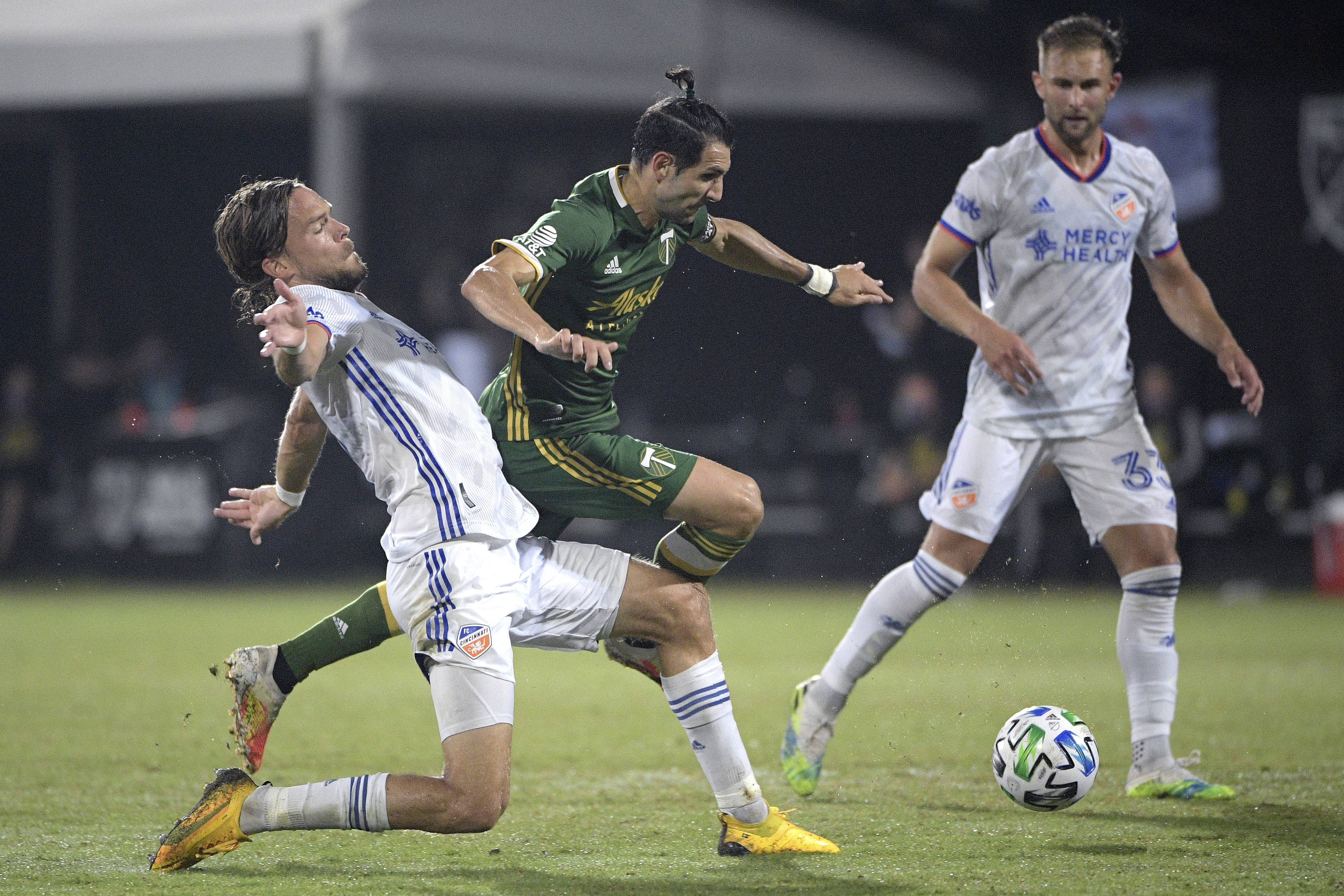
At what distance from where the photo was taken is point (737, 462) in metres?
12.7

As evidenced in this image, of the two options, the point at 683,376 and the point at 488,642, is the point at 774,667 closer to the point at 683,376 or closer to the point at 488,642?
the point at 488,642

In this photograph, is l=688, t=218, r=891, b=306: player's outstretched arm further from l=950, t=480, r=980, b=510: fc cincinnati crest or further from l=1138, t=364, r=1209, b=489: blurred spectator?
l=1138, t=364, r=1209, b=489: blurred spectator

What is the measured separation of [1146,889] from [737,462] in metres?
9.32

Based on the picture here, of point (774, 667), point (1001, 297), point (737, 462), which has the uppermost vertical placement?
point (1001, 297)

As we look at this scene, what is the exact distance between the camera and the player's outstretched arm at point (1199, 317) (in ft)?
16.0

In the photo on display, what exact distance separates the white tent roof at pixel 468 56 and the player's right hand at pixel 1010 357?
10657mm

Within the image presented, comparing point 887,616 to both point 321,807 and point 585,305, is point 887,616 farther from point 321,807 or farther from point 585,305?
point 321,807

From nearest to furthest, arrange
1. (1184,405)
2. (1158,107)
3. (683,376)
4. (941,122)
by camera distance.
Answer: (1184,405) → (1158,107) → (683,376) → (941,122)

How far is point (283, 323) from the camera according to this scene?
3371 mm

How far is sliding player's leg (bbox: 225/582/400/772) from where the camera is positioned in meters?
4.19

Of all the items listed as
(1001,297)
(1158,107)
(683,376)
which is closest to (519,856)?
(1001,297)

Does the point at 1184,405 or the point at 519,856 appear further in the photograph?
the point at 1184,405

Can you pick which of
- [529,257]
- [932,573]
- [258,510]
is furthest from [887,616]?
[258,510]

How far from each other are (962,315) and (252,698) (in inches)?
95.7
